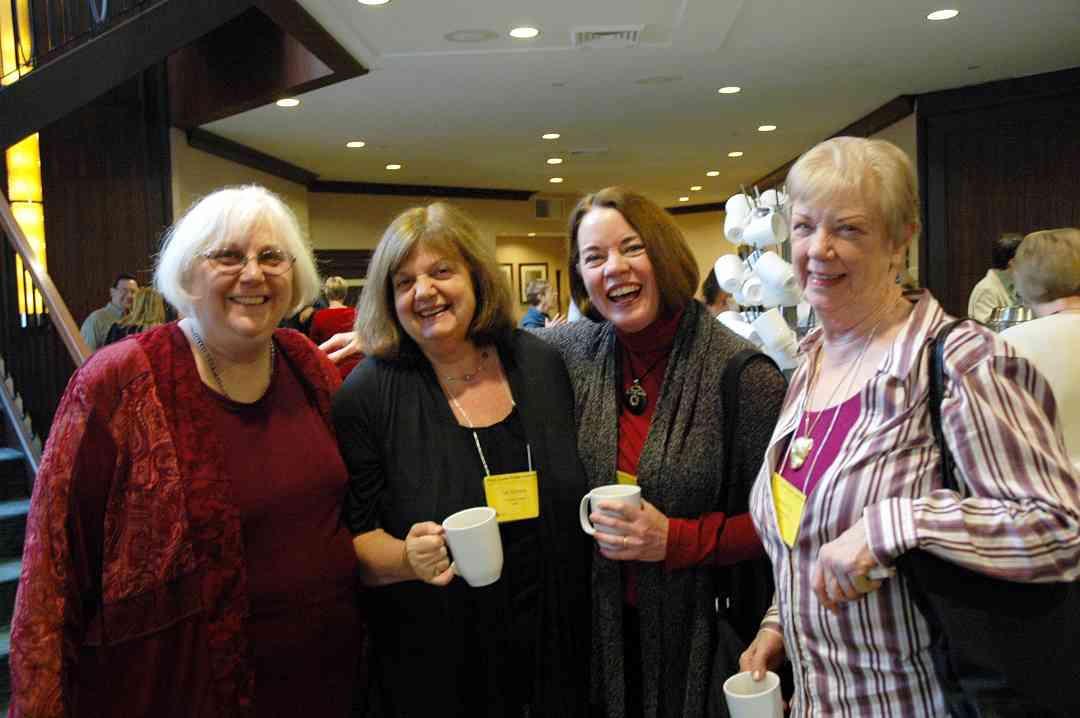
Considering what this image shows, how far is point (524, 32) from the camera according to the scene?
5.34 m

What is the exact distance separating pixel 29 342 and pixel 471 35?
11.7ft

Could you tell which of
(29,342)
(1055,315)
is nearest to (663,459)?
(1055,315)

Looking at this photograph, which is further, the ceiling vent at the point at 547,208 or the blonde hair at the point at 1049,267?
the ceiling vent at the point at 547,208

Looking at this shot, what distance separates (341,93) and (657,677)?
242 inches

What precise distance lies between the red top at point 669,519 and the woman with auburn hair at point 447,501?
107mm

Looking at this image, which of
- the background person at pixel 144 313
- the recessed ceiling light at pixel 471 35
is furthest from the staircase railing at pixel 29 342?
the recessed ceiling light at pixel 471 35

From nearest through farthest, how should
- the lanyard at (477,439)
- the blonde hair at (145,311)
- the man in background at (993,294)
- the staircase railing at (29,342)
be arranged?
the lanyard at (477,439) → the staircase railing at (29,342) → the blonde hair at (145,311) → the man in background at (993,294)

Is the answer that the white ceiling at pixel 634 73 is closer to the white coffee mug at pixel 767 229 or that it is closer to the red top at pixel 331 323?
the red top at pixel 331 323

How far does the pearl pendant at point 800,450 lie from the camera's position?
4.12 ft

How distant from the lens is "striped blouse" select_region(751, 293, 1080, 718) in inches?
38.8

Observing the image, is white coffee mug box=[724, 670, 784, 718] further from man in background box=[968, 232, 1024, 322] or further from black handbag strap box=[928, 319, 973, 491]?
man in background box=[968, 232, 1024, 322]

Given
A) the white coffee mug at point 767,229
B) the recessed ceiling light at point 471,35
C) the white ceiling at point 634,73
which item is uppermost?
the white ceiling at point 634,73

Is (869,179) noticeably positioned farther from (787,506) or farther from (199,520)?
(199,520)

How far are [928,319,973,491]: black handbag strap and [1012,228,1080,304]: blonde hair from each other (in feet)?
6.53
